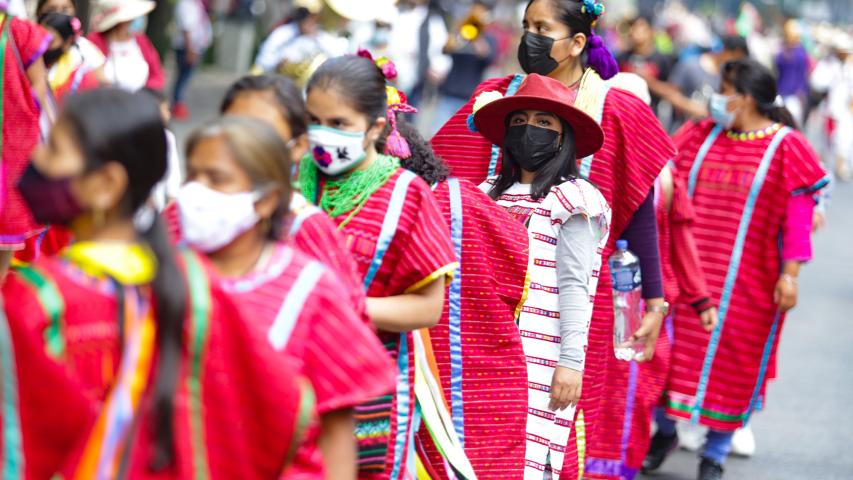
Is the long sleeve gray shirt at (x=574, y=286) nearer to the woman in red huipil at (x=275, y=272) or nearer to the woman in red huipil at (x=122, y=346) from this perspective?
the woman in red huipil at (x=275, y=272)

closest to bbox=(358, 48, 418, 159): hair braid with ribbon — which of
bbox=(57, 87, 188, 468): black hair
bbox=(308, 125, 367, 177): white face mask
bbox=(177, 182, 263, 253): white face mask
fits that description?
bbox=(308, 125, 367, 177): white face mask

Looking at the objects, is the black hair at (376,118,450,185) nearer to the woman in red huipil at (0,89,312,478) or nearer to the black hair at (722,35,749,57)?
the woman in red huipil at (0,89,312,478)

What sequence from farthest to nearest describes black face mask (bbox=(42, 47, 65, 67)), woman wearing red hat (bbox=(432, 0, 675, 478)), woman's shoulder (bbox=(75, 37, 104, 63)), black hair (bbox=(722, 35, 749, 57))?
black hair (bbox=(722, 35, 749, 57)) → woman's shoulder (bbox=(75, 37, 104, 63)) → black face mask (bbox=(42, 47, 65, 67)) → woman wearing red hat (bbox=(432, 0, 675, 478))

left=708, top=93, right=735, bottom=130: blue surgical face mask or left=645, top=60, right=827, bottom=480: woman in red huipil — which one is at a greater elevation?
left=708, top=93, right=735, bottom=130: blue surgical face mask

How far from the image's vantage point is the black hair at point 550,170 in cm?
468

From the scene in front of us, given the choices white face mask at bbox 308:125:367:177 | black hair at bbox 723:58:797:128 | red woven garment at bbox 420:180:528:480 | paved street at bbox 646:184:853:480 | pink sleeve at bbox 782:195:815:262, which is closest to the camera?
white face mask at bbox 308:125:367:177

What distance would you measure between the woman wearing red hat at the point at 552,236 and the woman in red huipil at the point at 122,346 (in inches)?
83.8

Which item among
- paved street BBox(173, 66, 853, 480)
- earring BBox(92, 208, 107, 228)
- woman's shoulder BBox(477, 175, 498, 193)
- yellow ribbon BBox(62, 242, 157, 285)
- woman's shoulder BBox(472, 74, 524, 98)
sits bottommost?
paved street BBox(173, 66, 853, 480)

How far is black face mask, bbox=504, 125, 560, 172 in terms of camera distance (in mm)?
4719

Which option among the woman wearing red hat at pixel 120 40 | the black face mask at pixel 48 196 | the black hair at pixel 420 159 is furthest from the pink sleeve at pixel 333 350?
the woman wearing red hat at pixel 120 40

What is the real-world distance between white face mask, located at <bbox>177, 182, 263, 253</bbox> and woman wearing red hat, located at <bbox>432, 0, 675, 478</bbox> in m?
2.31

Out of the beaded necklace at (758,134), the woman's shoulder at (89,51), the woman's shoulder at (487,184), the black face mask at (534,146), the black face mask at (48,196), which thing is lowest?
the woman's shoulder at (89,51)

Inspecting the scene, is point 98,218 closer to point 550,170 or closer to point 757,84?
point 550,170

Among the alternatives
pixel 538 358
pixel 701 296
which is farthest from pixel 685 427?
pixel 538 358
